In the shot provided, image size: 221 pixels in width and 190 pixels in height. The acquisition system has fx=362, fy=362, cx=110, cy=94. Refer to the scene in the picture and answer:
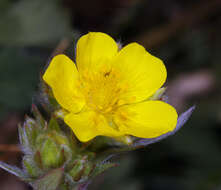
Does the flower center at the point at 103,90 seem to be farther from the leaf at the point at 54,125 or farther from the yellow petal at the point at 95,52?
the leaf at the point at 54,125

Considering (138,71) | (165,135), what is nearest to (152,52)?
(138,71)

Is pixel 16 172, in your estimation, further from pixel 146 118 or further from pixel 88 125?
pixel 146 118

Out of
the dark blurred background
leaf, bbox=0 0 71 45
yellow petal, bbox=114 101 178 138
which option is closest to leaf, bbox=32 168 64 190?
yellow petal, bbox=114 101 178 138

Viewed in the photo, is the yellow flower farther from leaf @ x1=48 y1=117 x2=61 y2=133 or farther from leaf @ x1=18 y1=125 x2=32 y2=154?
leaf @ x1=18 y1=125 x2=32 y2=154

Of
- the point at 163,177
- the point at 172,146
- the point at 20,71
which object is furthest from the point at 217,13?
the point at 20,71

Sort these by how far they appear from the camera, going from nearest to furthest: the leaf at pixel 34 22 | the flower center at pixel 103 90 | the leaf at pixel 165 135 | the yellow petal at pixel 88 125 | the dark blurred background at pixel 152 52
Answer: the yellow petal at pixel 88 125, the leaf at pixel 165 135, the flower center at pixel 103 90, the dark blurred background at pixel 152 52, the leaf at pixel 34 22

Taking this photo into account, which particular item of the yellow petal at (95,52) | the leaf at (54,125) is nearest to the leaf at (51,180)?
the leaf at (54,125)
